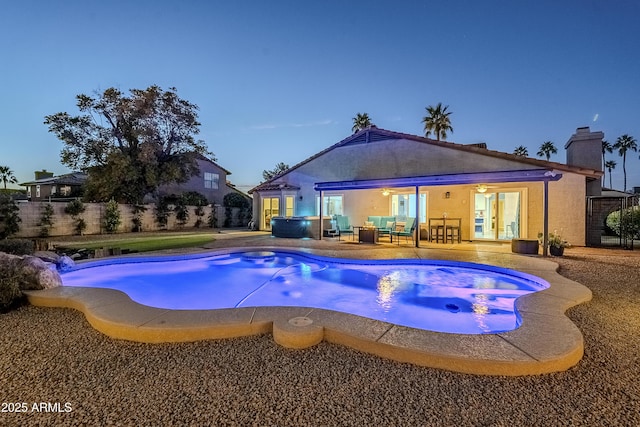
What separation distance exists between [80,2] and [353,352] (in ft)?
51.2

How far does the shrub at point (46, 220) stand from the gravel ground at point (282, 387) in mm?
14626

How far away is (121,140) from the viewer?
1923 centimetres

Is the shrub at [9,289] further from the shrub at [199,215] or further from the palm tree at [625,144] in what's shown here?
the palm tree at [625,144]

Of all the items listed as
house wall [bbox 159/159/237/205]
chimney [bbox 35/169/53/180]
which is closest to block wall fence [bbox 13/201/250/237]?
house wall [bbox 159/159/237/205]

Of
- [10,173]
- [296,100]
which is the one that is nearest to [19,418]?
[296,100]

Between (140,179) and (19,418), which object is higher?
(140,179)

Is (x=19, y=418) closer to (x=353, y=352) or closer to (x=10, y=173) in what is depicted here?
(x=353, y=352)

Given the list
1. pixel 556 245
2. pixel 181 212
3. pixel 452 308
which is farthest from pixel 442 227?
pixel 181 212

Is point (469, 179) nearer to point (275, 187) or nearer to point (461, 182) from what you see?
point (461, 182)

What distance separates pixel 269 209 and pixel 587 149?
1575 centimetres

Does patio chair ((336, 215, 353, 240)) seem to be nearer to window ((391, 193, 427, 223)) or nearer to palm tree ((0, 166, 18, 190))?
window ((391, 193, 427, 223))

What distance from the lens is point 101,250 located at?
9.74 metres

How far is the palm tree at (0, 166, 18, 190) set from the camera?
118 ft

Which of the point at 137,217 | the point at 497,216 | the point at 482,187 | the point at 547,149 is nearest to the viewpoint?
the point at 482,187
